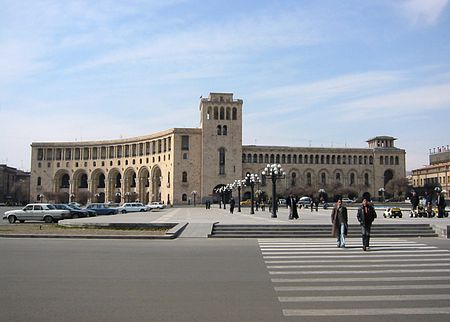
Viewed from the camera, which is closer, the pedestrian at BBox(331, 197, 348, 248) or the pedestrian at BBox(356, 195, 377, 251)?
the pedestrian at BBox(356, 195, 377, 251)

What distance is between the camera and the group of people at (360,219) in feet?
42.3

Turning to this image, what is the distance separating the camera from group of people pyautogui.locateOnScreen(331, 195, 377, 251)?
12.9m

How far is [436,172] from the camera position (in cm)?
9956

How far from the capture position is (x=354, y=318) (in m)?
5.85

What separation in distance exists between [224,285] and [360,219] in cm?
640

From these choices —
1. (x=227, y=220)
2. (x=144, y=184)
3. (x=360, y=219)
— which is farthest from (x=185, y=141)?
(x=360, y=219)

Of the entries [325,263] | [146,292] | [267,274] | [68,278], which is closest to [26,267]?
[68,278]

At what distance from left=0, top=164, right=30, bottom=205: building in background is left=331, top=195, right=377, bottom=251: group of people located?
106 meters

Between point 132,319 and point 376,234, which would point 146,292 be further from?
point 376,234

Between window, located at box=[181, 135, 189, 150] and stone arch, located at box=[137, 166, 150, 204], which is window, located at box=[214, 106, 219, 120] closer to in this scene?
window, located at box=[181, 135, 189, 150]

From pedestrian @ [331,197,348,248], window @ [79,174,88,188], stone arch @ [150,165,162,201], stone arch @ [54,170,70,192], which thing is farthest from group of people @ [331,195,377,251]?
stone arch @ [54,170,70,192]

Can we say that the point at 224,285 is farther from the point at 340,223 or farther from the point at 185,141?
the point at 185,141

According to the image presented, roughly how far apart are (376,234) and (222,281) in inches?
448

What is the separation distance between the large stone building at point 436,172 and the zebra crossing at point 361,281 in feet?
268
